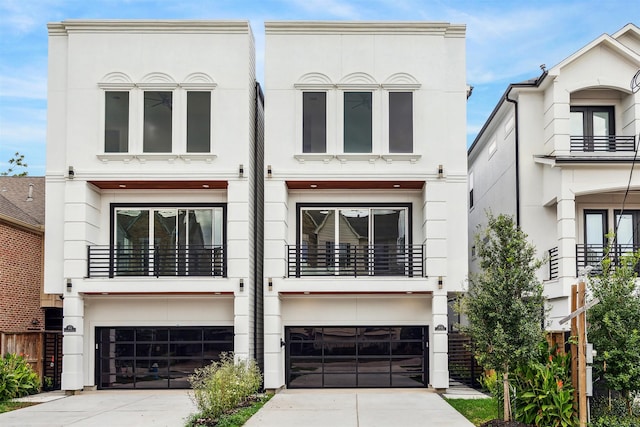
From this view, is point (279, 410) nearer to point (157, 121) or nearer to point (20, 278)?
point (157, 121)

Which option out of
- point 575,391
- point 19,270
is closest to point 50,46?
point 19,270

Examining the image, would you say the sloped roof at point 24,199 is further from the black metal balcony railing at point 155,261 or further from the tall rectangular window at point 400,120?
the tall rectangular window at point 400,120

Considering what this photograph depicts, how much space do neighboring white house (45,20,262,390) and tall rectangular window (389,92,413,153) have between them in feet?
13.5

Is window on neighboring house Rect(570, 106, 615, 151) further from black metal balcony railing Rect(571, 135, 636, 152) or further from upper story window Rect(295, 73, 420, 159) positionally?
upper story window Rect(295, 73, 420, 159)

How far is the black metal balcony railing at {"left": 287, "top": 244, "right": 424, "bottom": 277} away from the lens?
2231 centimetres

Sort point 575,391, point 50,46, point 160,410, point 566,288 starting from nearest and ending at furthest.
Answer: point 575,391
point 160,410
point 566,288
point 50,46

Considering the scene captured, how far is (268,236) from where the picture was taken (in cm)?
2173

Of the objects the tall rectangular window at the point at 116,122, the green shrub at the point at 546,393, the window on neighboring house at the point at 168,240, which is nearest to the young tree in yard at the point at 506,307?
the green shrub at the point at 546,393

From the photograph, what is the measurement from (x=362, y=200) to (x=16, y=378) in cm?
1072

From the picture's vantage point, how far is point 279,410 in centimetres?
1762

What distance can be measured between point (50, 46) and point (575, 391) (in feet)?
56.4

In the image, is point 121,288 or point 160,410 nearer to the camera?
point 160,410

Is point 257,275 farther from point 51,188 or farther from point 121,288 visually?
point 51,188

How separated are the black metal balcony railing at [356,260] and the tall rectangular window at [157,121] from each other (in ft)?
15.5
